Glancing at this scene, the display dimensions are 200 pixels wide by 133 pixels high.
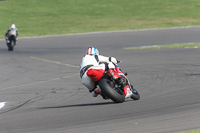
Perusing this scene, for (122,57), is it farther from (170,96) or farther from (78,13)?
(78,13)

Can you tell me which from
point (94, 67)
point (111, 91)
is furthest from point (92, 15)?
point (111, 91)

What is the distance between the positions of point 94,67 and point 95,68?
0.15 feet

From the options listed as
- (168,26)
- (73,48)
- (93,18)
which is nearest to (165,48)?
(73,48)

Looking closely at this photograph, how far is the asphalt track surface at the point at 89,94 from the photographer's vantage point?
871 cm

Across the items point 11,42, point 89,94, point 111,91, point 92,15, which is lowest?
point 111,91

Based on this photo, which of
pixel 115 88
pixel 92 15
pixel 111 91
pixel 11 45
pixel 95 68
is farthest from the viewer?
pixel 92 15

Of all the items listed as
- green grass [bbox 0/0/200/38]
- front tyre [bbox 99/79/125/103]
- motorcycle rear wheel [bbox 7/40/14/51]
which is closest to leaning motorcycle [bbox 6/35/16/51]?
motorcycle rear wheel [bbox 7/40/14/51]

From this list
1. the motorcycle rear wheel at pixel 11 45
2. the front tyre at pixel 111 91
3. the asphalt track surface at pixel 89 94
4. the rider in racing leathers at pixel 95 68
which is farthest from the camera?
the motorcycle rear wheel at pixel 11 45

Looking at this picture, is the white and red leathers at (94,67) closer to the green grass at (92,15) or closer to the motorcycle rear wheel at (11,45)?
the motorcycle rear wheel at (11,45)

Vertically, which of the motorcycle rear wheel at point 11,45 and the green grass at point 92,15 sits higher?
the green grass at point 92,15

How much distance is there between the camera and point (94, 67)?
11.2m

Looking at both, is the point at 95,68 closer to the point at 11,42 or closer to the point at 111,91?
the point at 111,91

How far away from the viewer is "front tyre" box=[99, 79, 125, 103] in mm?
10695

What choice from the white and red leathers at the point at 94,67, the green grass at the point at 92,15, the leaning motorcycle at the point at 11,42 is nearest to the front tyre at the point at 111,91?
the white and red leathers at the point at 94,67
